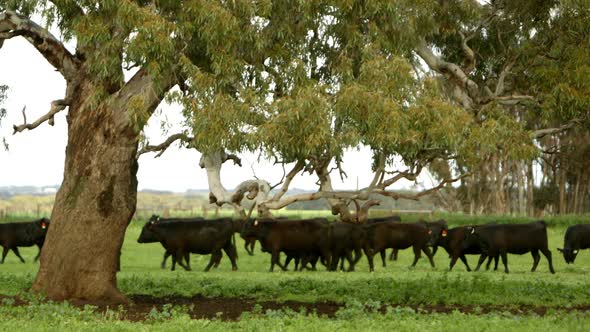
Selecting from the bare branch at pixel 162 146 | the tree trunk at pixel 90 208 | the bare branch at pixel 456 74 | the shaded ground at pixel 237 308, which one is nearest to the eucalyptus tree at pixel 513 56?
the bare branch at pixel 456 74

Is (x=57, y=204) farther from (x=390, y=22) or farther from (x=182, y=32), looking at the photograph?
(x=390, y=22)

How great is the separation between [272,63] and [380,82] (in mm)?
2094

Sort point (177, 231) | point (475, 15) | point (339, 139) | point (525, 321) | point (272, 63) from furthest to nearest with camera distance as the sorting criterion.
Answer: point (177, 231) < point (475, 15) < point (272, 63) < point (339, 139) < point (525, 321)

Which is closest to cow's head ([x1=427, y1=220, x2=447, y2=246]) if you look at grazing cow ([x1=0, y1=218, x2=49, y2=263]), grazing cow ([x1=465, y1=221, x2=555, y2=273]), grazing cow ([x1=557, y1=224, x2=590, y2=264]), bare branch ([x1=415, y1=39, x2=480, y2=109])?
grazing cow ([x1=465, y1=221, x2=555, y2=273])

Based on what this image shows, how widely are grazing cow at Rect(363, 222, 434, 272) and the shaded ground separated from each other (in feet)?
30.9

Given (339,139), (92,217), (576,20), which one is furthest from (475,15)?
(92,217)

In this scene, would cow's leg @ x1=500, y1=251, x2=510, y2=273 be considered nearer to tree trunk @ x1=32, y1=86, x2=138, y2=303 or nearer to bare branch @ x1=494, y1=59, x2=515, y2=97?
bare branch @ x1=494, y1=59, x2=515, y2=97

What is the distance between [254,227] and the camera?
26.5 m

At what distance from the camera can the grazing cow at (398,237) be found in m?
26.9

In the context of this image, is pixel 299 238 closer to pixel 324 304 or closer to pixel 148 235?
pixel 148 235

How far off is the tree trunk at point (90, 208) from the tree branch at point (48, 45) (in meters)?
0.66

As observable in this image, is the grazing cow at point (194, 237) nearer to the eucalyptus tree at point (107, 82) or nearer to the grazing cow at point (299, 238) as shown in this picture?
the grazing cow at point (299, 238)

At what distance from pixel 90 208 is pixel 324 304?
174 inches

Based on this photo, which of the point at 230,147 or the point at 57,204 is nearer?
the point at 230,147
